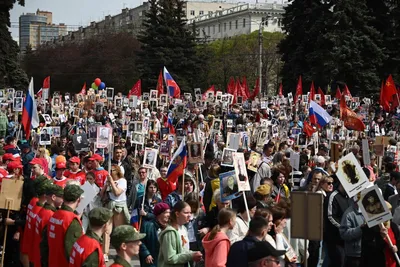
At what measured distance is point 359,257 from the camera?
29.2 ft

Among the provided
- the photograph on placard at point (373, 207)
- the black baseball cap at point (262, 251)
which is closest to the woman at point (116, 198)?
the photograph on placard at point (373, 207)

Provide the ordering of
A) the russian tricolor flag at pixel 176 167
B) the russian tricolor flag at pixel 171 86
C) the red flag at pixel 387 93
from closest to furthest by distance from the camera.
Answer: the russian tricolor flag at pixel 176 167, the russian tricolor flag at pixel 171 86, the red flag at pixel 387 93

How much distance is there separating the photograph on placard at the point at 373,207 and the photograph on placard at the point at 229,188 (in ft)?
4.85

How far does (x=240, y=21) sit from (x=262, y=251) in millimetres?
112337

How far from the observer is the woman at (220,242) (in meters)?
6.95

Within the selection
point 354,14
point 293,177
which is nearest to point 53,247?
point 293,177

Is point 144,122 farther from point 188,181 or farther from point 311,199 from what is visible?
point 311,199

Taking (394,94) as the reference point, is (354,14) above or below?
above

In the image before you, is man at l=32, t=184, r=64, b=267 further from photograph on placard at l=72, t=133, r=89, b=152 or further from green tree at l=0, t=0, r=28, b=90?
green tree at l=0, t=0, r=28, b=90

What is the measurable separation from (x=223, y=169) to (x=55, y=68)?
251 feet

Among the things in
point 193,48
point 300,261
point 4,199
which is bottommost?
point 300,261

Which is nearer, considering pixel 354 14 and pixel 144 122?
pixel 144 122

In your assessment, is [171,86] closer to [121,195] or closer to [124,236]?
[121,195]

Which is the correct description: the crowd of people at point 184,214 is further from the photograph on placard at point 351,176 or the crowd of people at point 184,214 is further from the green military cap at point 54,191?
the photograph on placard at point 351,176
